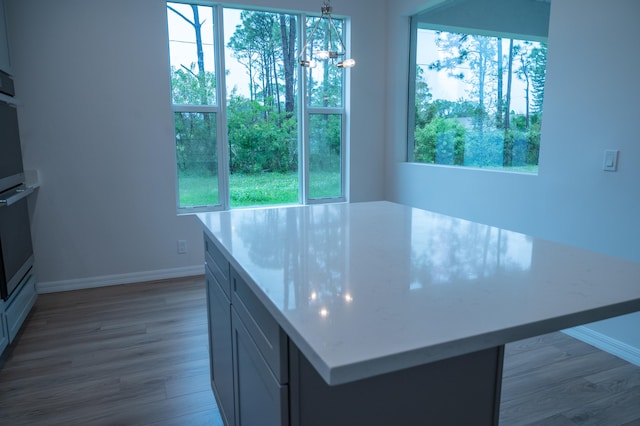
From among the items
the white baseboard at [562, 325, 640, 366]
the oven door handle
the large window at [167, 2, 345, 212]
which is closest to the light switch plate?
the white baseboard at [562, 325, 640, 366]

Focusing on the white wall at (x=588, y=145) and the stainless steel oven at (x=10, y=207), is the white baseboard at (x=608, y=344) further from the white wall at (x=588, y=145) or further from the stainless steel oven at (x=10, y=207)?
the stainless steel oven at (x=10, y=207)

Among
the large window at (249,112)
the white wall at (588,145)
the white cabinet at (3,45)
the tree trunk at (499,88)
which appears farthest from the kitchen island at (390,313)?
the large window at (249,112)

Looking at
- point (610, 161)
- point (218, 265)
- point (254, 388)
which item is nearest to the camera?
point (254, 388)

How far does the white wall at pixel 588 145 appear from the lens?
2.42 meters

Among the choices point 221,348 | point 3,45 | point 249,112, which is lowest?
point 221,348

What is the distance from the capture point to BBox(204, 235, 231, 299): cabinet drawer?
1.62 metres

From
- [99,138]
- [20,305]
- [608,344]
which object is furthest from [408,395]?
[99,138]

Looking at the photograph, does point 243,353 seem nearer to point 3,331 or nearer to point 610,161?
point 3,331

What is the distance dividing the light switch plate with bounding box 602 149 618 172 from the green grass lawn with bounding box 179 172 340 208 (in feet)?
8.55

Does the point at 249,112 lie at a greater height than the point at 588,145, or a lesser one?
greater

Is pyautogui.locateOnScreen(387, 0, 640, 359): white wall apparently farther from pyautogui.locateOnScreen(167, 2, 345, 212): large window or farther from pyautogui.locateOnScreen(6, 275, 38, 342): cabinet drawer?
pyautogui.locateOnScreen(6, 275, 38, 342): cabinet drawer

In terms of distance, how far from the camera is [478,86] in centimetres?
364

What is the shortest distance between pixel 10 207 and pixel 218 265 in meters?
1.81

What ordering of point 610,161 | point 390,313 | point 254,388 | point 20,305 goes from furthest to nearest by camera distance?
point 20,305 < point 610,161 < point 254,388 < point 390,313
